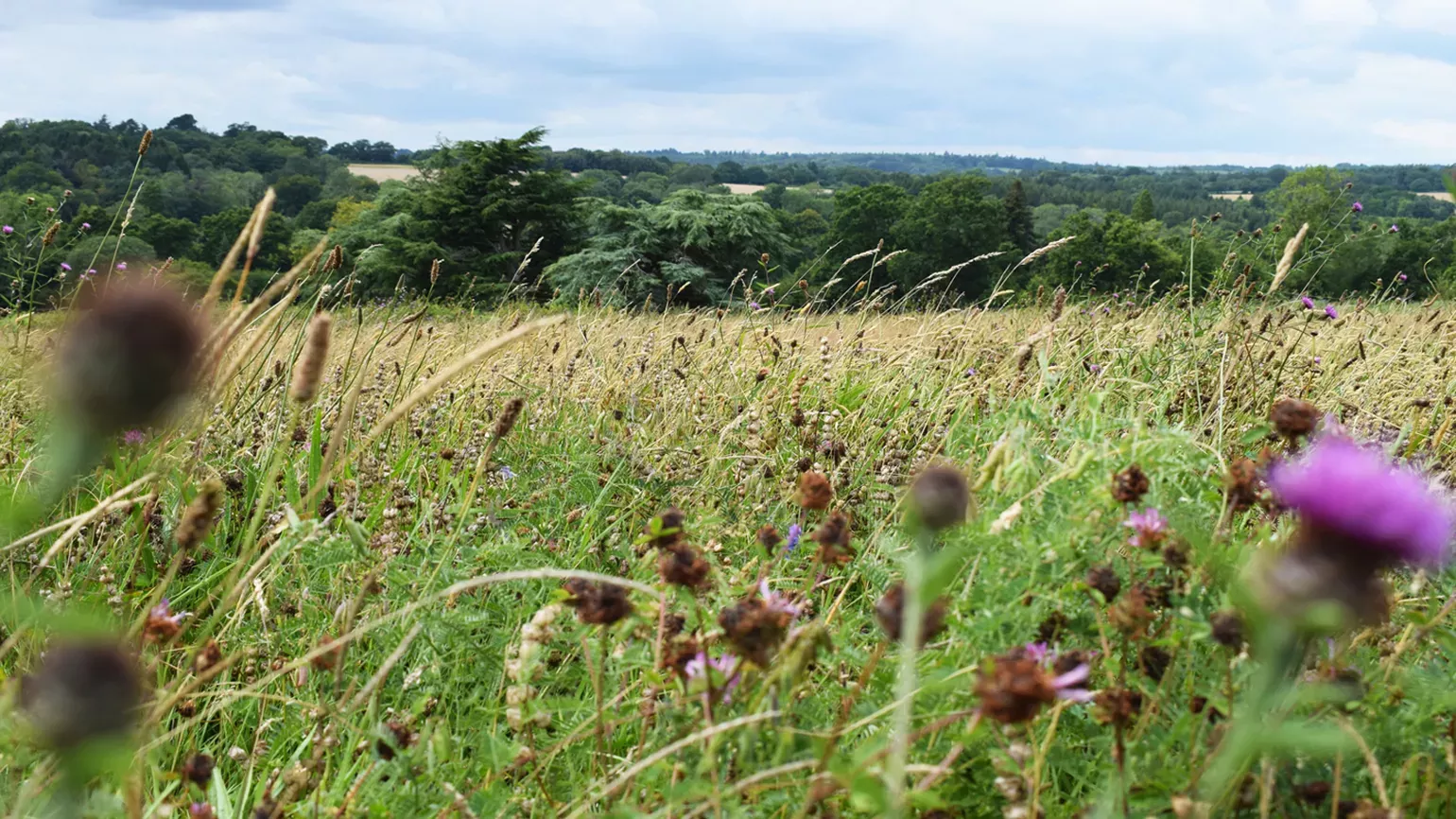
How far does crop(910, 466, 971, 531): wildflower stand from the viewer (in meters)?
0.71

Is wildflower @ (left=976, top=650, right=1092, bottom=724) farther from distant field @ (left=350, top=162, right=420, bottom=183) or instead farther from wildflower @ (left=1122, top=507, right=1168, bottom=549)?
distant field @ (left=350, top=162, right=420, bottom=183)

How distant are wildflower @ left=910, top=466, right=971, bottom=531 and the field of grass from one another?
0.03m

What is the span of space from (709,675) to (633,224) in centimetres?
2807

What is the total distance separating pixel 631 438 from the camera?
2662 millimetres

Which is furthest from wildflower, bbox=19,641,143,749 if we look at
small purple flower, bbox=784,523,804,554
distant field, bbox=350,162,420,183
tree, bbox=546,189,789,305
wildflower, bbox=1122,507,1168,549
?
distant field, bbox=350,162,420,183

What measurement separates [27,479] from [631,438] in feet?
4.81

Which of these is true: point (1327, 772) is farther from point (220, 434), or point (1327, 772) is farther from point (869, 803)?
point (220, 434)

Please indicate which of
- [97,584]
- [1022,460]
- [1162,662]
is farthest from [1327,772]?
Answer: [97,584]

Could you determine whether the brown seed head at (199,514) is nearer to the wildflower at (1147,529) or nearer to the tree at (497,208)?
the wildflower at (1147,529)

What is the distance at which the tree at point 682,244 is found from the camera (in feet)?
87.5

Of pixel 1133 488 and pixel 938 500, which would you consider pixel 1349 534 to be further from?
pixel 1133 488

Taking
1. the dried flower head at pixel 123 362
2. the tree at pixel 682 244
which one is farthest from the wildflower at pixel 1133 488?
the tree at pixel 682 244

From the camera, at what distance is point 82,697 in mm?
544

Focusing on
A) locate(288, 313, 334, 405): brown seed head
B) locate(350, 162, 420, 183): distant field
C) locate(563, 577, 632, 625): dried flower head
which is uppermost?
locate(350, 162, 420, 183): distant field
